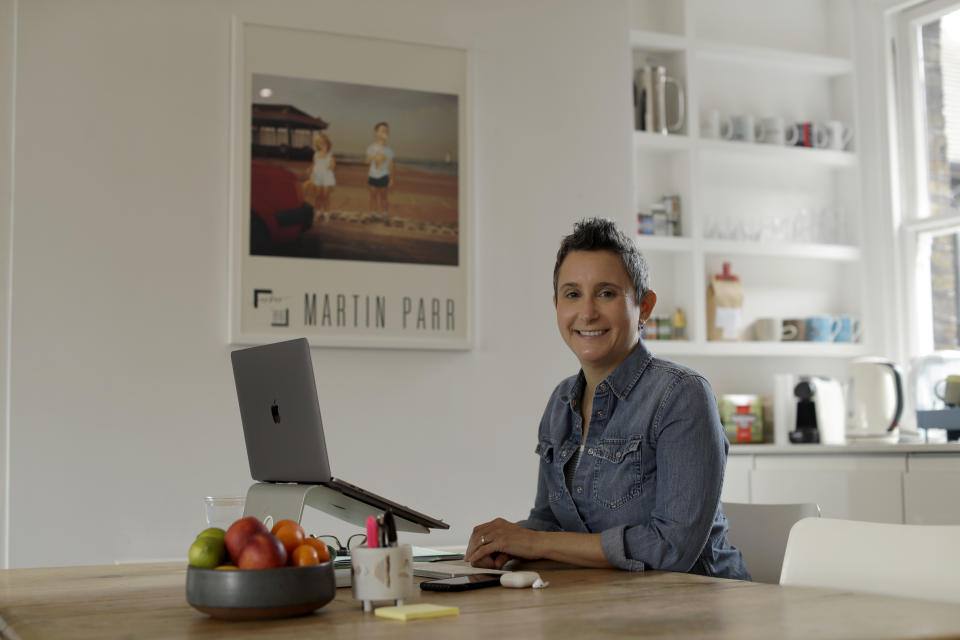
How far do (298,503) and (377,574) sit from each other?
0.44m

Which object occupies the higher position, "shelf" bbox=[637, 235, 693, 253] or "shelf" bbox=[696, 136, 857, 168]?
"shelf" bbox=[696, 136, 857, 168]

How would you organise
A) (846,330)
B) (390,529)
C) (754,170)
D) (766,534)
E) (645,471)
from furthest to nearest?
1. (754,170)
2. (846,330)
3. (766,534)
4. (645,471)
5. (390,529)

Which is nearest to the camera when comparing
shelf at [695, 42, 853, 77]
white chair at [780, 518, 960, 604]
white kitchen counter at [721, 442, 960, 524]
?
white chair at [780, 518, 960, 604]

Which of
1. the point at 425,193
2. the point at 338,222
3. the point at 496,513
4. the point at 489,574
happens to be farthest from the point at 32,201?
the point at 489,574

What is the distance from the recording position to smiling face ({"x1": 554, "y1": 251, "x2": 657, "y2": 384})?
1977 millimetres

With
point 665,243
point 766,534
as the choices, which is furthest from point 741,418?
point 766,534

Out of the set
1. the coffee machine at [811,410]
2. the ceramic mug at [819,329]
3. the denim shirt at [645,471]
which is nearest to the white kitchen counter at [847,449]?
the coffee machine at [811,410]

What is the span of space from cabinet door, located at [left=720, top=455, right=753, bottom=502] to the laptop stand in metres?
2.21

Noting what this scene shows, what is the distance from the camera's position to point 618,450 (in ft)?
6.13

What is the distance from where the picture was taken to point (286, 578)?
3.84 ft

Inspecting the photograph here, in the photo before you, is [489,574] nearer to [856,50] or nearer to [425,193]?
[425,193]

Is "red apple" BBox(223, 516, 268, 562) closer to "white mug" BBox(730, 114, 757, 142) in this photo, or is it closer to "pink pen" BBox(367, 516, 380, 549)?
"pink pen" BBox(367, 516, 380, 549)

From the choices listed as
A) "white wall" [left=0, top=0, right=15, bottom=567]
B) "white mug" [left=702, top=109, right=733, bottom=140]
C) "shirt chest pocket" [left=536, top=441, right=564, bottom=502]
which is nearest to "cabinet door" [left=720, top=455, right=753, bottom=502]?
"white mug" [left=702, top=109, right=733, bottom=140]

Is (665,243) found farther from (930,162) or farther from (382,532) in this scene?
(382,532)
